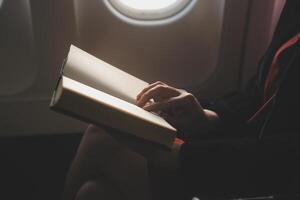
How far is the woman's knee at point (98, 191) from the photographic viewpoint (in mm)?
765

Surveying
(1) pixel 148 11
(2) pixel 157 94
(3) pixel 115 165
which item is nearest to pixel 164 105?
(2) pixel 157 94

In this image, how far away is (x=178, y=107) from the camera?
2.84ft

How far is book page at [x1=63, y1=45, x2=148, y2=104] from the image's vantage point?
2.67ft

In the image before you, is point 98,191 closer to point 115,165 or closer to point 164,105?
point 115,165

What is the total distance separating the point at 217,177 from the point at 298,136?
179mm

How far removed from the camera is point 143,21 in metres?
1.34

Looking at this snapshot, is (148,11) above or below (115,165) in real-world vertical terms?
above

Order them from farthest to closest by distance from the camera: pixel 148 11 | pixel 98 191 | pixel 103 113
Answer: pixel 148 11 < pixel 98 191 < pixel 103 113

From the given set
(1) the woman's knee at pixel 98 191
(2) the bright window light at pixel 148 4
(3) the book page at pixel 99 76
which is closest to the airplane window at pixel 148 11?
(2) the bright window light at pixel 148 4

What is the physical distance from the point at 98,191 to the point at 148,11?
29.5 inches

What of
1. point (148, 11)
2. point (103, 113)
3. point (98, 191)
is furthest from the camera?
point (148, 11)

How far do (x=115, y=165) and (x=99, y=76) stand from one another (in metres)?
0.19

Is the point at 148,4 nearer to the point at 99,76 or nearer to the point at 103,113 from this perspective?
the point at 99,76

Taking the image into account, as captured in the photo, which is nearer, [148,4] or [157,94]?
[157,94]
